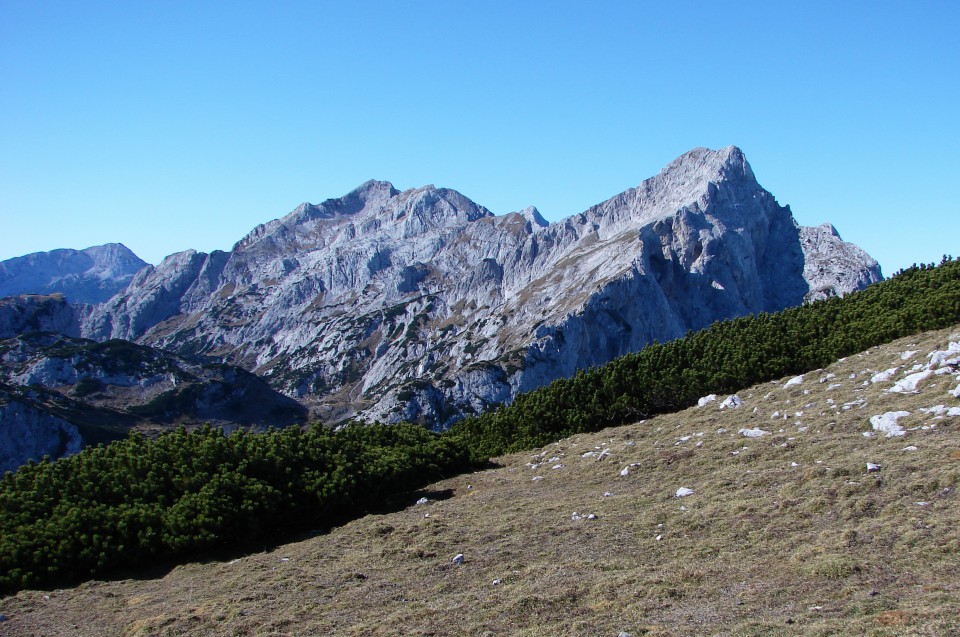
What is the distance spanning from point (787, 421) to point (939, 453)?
6.14 m

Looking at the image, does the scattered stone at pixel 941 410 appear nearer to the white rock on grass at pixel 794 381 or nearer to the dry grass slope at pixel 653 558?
the dry grass slope at pixel 653 558

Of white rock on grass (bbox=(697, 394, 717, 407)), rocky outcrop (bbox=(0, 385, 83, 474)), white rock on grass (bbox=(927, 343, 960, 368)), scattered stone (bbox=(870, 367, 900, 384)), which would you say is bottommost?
rocky outcrop (bbox=(0, 385, 83, 474))

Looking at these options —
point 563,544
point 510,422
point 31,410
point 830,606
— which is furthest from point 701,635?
point 31,410

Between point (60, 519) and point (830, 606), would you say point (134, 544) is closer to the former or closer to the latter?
point (60, 519)

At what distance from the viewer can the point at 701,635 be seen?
8.59 meters

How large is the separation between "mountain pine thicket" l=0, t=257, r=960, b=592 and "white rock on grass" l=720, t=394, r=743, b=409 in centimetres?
263

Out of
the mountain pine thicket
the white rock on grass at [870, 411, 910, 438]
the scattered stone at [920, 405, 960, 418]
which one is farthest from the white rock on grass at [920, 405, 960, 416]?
the mountain pine thicket

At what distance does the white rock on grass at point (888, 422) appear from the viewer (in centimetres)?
Result: 1566

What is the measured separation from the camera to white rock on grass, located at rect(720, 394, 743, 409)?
23.7 meters

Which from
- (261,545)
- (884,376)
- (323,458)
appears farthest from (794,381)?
(261,545)

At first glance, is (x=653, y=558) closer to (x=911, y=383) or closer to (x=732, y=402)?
(x=911, y=383)

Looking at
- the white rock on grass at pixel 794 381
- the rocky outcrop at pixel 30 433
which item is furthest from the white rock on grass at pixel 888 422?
the rocky outcrop at pixel 30 433

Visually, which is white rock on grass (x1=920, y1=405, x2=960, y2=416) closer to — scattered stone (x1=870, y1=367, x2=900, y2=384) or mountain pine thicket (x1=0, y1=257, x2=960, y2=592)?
scattered stone (x1=870, y1=367, x2=900, y2=384)

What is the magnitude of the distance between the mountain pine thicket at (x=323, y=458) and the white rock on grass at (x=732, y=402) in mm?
2635
